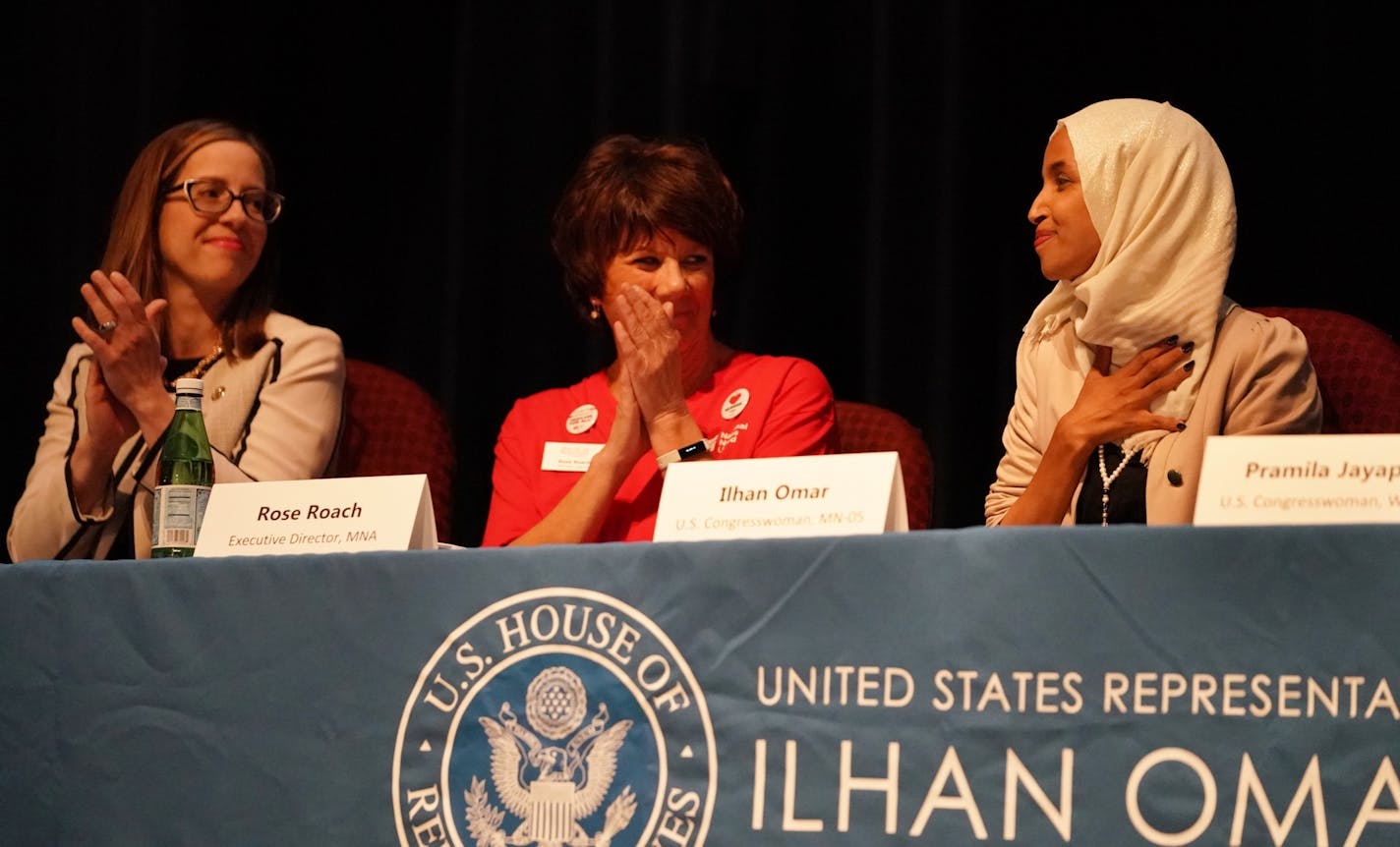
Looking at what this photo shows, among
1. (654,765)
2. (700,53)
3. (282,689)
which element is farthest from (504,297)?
(654,765)

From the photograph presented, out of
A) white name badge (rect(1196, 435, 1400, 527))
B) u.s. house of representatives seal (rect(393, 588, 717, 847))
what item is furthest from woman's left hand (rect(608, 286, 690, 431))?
white name badge (rect(1196, 435, 1400, 527))

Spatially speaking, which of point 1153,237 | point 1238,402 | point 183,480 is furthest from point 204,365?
point 1238,402

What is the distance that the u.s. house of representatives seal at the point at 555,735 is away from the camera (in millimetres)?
1477

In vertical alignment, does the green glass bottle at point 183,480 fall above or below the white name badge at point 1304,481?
below

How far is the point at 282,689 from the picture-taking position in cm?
165

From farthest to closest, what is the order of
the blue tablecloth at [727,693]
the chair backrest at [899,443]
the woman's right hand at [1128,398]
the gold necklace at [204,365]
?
the gold necklace at [204,365]
the chair backrest at [899,443]
the woman's right hand at [1128,398]
the blue tablecloth at [727,693]

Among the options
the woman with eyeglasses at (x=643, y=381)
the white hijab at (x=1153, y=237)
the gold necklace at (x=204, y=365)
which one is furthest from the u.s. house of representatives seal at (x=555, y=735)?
the gold necklace at (x=204, y=365)

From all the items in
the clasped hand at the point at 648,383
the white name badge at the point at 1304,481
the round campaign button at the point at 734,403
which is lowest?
the round campaign button at the point at 734,403

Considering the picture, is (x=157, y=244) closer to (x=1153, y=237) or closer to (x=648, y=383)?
(x=648, y=383)

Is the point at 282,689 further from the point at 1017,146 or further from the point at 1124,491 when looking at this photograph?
the point at 1017,146

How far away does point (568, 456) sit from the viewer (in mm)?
2506

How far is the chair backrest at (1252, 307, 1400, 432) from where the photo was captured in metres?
2.27

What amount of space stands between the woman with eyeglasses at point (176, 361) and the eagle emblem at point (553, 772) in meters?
1.06

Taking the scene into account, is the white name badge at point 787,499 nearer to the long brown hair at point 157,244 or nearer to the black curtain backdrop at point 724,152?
the black curtain backdrop at point 724,152
